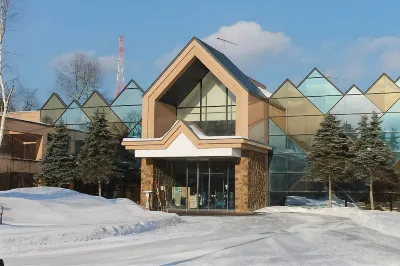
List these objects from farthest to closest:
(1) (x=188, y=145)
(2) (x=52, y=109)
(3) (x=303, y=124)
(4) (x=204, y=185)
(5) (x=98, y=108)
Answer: (2) (x=52, y=109)
(5) (x=98, y=108)
(3) (x=303, y=124)
(4) (x=204, y=185)
(1) (x=188, y=145)

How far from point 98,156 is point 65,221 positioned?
1711 centimetres

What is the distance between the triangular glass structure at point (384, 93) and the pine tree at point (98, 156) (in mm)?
16918

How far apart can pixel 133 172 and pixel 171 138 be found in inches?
265

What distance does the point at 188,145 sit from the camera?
103 feet

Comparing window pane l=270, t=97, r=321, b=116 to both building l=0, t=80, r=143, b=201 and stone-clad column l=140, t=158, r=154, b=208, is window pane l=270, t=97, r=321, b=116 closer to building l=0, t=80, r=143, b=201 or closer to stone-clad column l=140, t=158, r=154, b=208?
stone-clad column l=140, t=158, r=154, b=208

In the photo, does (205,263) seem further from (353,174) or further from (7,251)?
(353,174)

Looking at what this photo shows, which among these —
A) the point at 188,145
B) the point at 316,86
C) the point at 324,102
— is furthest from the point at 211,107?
the point at 324,102

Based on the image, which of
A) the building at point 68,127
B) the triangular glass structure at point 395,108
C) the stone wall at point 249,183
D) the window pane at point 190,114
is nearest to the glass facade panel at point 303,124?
the stone wall at point 249,183

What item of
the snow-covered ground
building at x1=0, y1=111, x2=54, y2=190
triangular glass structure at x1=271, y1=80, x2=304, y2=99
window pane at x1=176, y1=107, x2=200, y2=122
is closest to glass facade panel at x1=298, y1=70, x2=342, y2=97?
triangular glass structure at x1=271, y1=80, x2=304, y2=99

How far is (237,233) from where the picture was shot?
17.9 m

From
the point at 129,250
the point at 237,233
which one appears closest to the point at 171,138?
the point at 237,233

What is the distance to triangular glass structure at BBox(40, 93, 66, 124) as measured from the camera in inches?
1617

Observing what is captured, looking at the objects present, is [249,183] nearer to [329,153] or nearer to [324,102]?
[329,153]

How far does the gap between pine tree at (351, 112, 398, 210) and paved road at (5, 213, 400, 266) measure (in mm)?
12160
